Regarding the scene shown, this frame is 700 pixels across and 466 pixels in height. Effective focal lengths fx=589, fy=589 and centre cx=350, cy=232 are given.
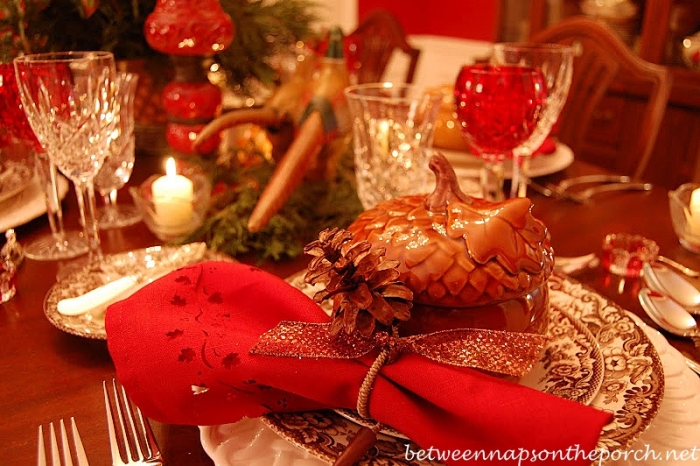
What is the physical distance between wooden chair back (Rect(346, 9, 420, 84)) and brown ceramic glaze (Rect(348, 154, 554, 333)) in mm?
1446

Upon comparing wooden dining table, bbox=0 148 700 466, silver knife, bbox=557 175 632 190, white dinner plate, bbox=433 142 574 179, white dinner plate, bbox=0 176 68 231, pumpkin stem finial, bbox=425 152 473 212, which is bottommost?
wooden dining table, bbox=0 148 700 466

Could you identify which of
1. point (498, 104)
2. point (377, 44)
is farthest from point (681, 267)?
point (377, 44)

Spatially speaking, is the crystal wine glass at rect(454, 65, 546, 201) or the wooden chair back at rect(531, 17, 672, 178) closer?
the crystal wine glass at rect(454, 65, 546, 201)

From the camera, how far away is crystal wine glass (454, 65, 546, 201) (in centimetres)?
70

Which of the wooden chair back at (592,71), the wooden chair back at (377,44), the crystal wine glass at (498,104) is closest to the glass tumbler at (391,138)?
the crystal wine glass at (498,104)

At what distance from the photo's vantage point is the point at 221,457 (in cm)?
35

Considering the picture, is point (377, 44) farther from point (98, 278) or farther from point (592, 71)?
point (98, 278)

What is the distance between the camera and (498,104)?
2.33ft

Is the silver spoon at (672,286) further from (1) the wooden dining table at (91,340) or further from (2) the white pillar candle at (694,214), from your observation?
(2) the white pillar candle at (694,214)

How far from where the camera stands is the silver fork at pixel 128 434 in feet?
1.23

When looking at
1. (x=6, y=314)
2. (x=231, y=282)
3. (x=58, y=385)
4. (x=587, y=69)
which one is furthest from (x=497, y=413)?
(x=587, y=69)

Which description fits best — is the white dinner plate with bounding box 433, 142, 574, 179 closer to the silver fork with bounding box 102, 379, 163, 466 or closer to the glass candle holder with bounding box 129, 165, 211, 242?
the glass candle holder with bounding box 129, 165, 211, 242

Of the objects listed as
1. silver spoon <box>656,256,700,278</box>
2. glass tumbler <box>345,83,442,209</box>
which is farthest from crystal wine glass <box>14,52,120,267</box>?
silver spoon <box>656,256,700,278</box>

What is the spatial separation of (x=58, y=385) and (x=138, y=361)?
13 centimetres
